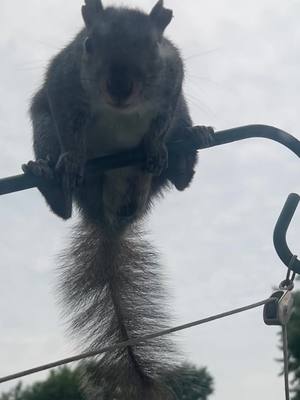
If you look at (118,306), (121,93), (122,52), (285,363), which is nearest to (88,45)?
(122,52)

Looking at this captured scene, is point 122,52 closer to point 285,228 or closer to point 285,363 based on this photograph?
point 285,228

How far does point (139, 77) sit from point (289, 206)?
4.15 ft

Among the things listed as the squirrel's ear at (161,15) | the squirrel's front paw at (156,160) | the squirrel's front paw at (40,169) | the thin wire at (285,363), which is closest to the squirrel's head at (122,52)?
the squirrel's ear at (161,15)

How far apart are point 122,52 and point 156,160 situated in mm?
540

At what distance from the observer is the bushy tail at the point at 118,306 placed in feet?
12.9

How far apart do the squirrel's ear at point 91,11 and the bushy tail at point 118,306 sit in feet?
3.90

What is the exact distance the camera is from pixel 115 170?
14.6 ft

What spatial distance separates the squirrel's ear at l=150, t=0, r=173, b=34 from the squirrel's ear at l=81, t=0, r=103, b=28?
290mm

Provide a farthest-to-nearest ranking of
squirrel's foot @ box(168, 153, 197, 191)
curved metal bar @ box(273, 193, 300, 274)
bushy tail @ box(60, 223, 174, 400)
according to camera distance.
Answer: squirrel's foot @ box(168, 153, 197, 191), bushy tail @ box(60, 223, 174, 400), curved metal bar @ box(273, 193, 300, 274)

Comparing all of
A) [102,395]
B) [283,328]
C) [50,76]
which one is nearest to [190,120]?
[50,76]

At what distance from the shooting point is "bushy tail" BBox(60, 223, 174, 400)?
394 cm

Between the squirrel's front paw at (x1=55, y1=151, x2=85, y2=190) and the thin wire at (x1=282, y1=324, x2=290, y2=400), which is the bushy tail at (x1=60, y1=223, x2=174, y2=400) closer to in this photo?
the squirrel's front paw at (x1=55, y1=151, x2=85, y2=190)

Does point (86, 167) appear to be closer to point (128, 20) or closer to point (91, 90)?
point (91, 90)

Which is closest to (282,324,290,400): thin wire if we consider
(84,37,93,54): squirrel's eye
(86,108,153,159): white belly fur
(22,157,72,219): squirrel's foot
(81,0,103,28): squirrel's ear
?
(22,157,72,219): squirrel's foot
